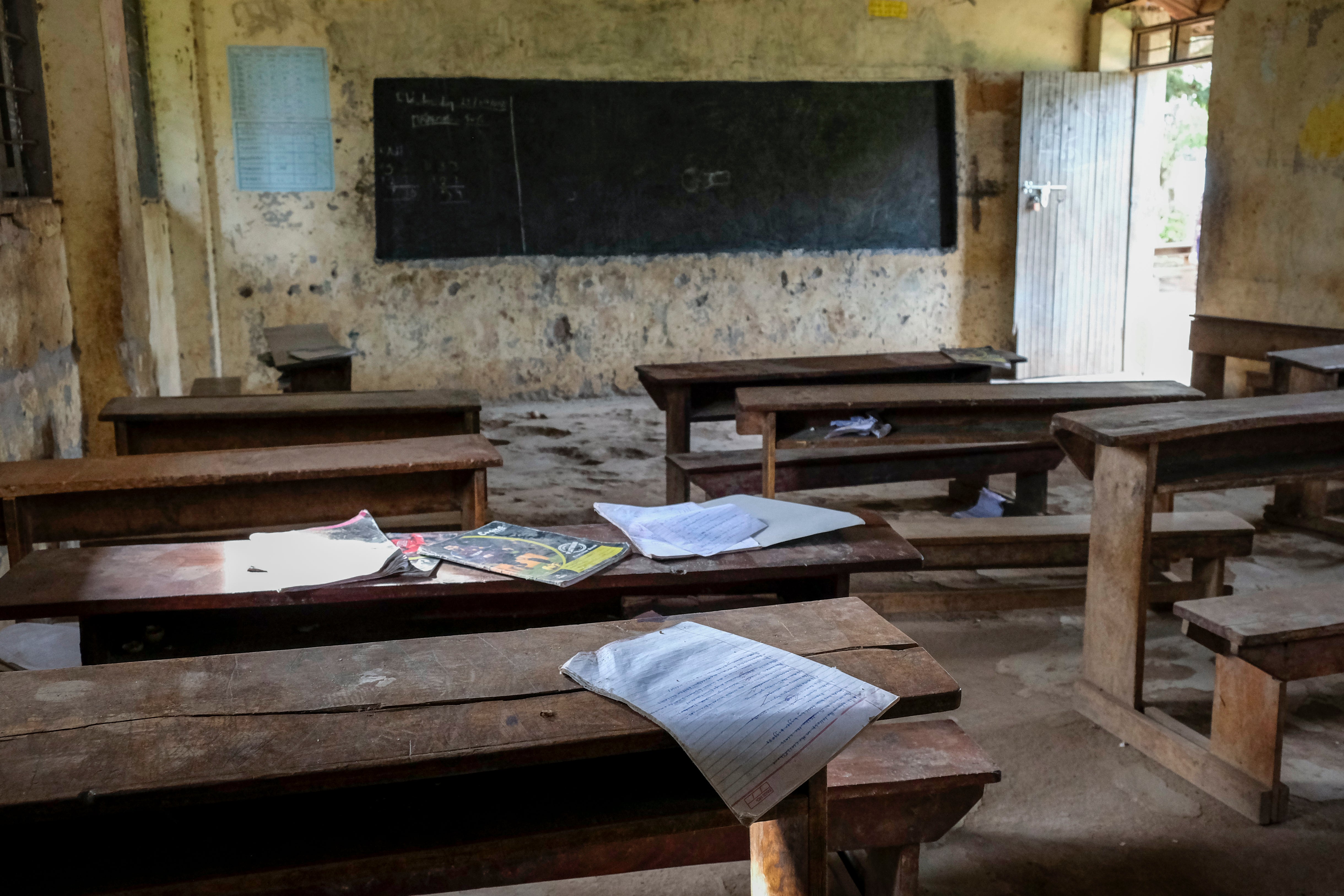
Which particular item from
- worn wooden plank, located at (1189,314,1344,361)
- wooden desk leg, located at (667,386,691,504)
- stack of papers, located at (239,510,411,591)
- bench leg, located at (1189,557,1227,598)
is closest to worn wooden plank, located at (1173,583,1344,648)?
bench leg, located at (1189,557,1227,598)

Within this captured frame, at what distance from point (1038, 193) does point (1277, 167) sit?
1797 millimetres

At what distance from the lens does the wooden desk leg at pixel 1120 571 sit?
244cm

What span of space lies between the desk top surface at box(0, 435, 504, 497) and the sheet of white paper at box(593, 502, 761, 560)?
65cm

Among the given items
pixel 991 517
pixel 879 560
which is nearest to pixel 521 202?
pixel 991 517

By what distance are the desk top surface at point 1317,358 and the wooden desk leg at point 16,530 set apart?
3994 mm

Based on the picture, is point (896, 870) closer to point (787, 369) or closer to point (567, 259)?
point (787, 369)

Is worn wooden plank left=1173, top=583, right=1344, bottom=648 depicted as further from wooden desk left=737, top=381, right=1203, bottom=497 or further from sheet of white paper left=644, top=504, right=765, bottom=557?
wooden desk left=737, top=381, right=1203, bottom=497

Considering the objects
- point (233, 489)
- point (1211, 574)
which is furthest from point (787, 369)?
point (233, 489)

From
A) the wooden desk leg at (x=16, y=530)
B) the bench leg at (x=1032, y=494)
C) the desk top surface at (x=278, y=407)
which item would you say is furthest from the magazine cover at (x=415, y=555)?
the bench leg at (x=1032, y=494)

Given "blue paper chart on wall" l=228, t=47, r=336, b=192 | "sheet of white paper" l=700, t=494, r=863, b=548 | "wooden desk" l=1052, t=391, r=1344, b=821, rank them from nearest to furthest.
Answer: "sheet of white paper" l=700, t=494, r=863, b=548 < "wooden desk" l=1052, t=391, r=1344, b=821 < "blue paper chart on wall" l=228, t=47, r=336, b=192

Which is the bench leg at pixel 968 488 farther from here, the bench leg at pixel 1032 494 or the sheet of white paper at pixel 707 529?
the sheet of white paper at pixel 707 529

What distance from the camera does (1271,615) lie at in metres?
2.09

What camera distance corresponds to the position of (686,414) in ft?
14.2

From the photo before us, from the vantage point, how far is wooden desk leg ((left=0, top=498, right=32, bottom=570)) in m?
2.39
